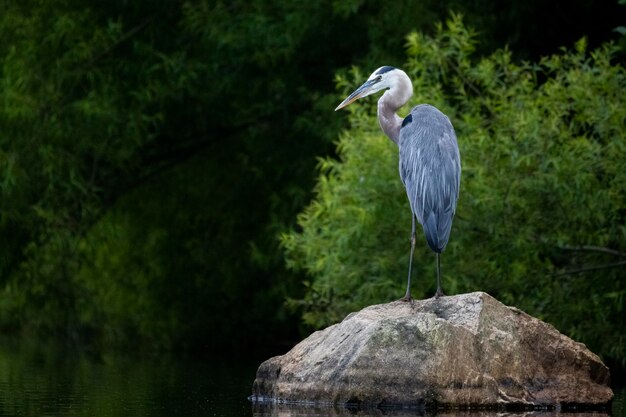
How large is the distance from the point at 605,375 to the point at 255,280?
10.4 meters

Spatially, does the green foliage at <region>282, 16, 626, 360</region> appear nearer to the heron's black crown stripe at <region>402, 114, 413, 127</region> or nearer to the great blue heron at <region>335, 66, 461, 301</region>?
the heron's black crown stripe at <region>402, 114, 413, 127</region>

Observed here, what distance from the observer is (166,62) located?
59.3 ft

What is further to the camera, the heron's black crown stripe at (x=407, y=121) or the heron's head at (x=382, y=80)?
the heron's head at (x=382, y=80)

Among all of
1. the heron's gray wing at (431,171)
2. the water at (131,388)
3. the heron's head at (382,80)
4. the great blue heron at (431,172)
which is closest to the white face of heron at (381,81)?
the heron's head at (382,80)

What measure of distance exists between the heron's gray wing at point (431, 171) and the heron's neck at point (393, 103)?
42 centimetres

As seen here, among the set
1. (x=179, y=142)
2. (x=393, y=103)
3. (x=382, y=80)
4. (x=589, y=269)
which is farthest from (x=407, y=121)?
(x=179, y=142)

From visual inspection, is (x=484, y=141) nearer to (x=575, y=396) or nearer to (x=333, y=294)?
(x=333, y=294)

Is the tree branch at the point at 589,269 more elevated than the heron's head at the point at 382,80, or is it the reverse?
the heron's head at the point at 382,80

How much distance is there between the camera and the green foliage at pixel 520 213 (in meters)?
13.8

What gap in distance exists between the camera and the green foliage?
1378cm

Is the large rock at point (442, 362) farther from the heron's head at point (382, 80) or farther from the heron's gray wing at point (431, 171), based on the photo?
the heron's head at point (382, 80)

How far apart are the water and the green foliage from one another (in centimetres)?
166

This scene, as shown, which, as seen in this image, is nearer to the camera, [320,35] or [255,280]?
[320,35]

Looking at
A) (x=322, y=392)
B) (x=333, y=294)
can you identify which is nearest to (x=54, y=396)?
(x=322, y=392)
